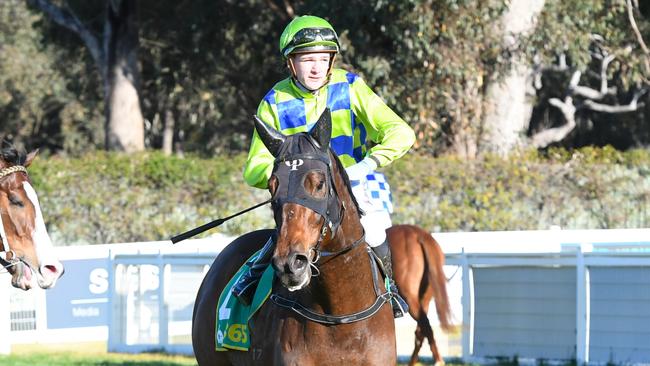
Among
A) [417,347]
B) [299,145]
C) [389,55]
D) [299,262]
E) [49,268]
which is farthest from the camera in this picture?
[389,55]

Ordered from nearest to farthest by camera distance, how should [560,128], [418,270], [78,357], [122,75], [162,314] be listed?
[418,270], [78,357], [162,314], [122,75], [560,128]

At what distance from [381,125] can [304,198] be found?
1.03m

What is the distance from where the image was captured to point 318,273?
4.54 meters

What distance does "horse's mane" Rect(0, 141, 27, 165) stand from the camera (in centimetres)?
679

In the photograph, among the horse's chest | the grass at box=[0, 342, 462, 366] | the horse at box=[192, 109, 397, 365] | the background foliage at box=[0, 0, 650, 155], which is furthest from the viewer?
the background foliage at box=[0, 0, 650, 155]

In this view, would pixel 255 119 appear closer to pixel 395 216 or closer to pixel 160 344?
pixel 160 344

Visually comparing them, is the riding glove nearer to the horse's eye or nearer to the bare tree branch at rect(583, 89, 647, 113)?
the horse's eye

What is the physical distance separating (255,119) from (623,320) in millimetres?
5549

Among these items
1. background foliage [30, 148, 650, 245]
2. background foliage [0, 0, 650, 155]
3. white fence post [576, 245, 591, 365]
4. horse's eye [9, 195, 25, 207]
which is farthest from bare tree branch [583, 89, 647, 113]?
horse's eye [9, 195, 25, 207]

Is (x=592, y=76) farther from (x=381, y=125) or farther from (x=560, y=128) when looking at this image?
(x=381, y=125)

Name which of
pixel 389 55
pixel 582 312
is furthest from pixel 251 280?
pixel 389 55

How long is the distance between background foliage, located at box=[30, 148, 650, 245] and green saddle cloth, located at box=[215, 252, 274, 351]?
9.54 metres

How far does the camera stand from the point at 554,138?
31469 millimetres

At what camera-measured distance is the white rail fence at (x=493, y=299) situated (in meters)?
9.30
